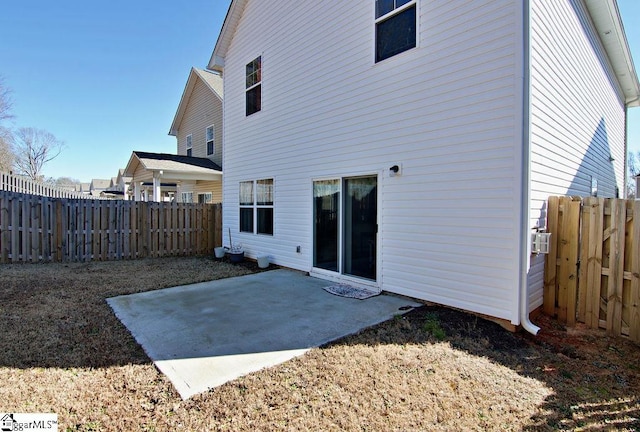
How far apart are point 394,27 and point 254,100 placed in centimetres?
469

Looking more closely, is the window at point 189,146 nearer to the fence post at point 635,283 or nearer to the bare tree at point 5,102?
the bare tree at point 5,102

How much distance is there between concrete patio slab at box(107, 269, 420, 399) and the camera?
3.14 metres

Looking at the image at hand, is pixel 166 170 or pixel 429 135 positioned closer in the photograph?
pixel 429 135

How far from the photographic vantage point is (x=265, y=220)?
28.6ft

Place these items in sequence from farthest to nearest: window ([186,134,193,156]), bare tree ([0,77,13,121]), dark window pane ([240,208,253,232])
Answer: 1. bare tree ([0,77,13,121])
2. window ([186,134,193,156])
3. dark window pane ([240,208,253,232])

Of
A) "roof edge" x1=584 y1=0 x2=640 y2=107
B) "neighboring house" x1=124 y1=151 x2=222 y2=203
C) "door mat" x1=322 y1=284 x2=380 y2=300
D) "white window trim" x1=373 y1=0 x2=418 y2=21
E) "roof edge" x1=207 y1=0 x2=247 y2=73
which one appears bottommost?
"door mat" x1=322 y1=284 x2=380 y2=300

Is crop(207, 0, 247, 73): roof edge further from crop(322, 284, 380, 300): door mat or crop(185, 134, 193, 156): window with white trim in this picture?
crop(322, 284, 380, 300): door mat

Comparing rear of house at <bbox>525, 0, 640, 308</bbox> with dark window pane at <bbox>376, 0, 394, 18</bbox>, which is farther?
dark window pane at <bbox>376, 0, 394, 18</bbox>

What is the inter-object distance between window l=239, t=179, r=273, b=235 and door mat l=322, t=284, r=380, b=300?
3.00 m

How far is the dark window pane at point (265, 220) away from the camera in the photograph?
27.9ft

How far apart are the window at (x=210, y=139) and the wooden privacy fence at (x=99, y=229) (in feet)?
17.7

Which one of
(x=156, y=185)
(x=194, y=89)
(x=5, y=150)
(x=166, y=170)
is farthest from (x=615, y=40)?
(x=5, y=150)

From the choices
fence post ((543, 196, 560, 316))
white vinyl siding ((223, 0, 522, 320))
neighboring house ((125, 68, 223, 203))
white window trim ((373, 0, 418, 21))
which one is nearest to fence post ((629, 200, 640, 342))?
fence post ((543, 196, 560, 316))

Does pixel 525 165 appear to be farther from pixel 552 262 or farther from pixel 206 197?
pixel 206 197
